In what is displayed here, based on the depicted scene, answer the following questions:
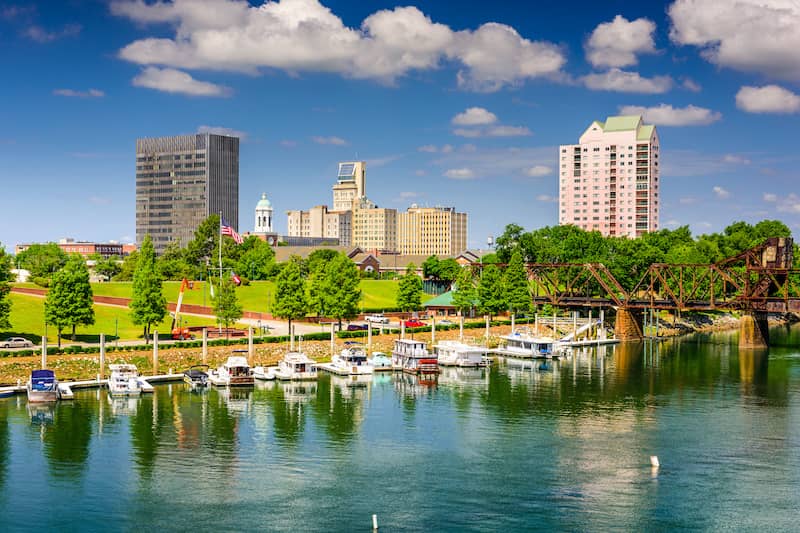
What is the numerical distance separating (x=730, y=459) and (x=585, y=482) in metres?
13.6

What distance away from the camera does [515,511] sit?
2108 inches

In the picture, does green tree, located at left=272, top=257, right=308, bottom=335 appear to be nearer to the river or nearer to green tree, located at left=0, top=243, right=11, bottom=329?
the river

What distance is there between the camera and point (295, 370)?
99.6m

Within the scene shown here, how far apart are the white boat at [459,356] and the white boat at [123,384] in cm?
4064

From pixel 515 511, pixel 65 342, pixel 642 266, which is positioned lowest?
pixel 515 511

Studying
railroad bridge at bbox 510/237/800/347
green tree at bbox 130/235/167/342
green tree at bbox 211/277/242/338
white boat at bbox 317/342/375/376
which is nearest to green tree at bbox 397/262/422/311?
railroad bridge at bbox 510/237/800/347

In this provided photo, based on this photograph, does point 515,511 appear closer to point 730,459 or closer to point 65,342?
point 730,459

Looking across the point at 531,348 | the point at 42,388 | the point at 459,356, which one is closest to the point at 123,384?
the point at 42,388

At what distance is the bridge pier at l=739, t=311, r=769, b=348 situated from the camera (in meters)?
136

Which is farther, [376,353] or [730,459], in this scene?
[376,353]

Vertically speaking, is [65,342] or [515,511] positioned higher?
[65,342]

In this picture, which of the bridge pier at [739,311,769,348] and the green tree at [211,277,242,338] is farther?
the bridge pier at [739,311,769,348]

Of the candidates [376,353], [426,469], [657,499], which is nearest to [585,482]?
[657,499]

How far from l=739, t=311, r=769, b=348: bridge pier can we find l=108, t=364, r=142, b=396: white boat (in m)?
93.5
